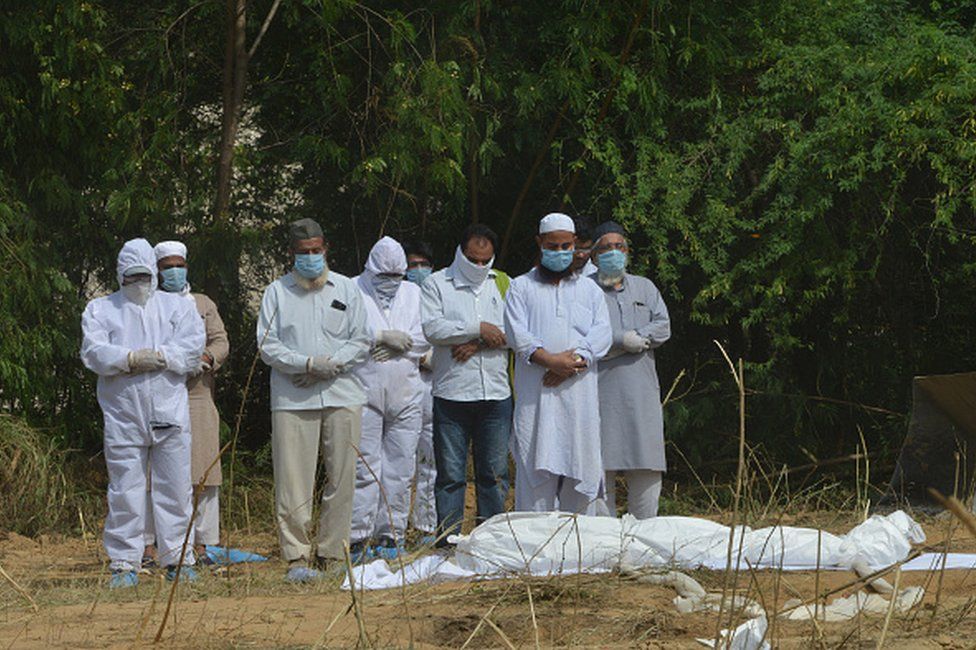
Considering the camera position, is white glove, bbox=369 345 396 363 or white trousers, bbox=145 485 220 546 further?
white glove, bbox=369 345 396 363

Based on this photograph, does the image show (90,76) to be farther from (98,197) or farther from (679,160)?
(679,160)

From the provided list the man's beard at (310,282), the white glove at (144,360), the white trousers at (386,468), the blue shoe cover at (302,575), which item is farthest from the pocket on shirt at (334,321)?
the blue shoe cover at (302,575)

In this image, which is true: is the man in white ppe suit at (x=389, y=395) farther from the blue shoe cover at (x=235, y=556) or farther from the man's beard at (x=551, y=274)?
the man's beard at (x=551, y=274)

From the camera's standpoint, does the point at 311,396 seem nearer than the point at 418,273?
Yes

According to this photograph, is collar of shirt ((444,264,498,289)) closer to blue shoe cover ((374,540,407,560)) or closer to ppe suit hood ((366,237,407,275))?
ppe suit hood ((366,237,407,275))

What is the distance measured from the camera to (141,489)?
830 cm

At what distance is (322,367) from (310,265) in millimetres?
562

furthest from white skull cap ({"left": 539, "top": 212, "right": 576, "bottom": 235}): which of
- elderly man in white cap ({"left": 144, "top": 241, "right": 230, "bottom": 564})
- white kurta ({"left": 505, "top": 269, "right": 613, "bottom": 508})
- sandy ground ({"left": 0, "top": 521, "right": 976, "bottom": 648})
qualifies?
sandy ground ({"left": 0, "top": 521, "right": 976, "bottom": 648})

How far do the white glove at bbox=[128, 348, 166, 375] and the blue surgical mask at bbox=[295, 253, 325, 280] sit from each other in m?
0.83

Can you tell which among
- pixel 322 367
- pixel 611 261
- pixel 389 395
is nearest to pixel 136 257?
pixel 322 367

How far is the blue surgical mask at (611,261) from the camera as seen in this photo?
9031 millimetres

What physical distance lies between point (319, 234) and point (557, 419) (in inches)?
60.8

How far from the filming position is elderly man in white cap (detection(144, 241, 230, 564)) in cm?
916

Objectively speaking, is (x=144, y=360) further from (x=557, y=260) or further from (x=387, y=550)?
(x=557, y=260)
